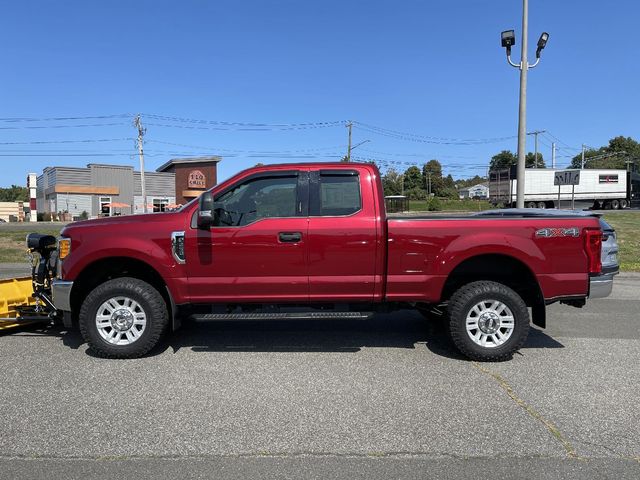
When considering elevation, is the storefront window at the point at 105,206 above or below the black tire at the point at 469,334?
above

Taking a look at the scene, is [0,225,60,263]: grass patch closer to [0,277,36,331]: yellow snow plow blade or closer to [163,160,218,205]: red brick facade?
[0,277,36,331]: yellow snow plow blade

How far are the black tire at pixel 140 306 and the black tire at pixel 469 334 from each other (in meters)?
3.06

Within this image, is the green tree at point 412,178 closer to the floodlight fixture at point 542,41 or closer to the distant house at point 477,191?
the distant house at point 477,191

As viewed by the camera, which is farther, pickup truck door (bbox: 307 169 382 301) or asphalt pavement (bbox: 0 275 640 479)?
pickup truck door (bbox: 307 169 382 301)

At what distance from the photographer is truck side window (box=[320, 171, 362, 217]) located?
5344 mm

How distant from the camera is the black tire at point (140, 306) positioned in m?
5.27

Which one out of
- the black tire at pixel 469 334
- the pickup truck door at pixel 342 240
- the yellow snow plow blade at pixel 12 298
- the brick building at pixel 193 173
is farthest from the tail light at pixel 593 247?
the brick building at pixel 193 173

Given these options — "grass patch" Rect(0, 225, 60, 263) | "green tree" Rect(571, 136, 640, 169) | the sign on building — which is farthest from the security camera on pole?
"green tree" Rect(571, 136, 640, 169)

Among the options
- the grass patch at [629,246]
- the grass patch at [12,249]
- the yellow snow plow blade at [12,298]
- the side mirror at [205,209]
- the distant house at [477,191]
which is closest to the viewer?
the side mirror at [205,209]

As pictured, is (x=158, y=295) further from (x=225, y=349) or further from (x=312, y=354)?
(x=312, y=354)

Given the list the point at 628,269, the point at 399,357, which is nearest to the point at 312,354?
the point at 399,357

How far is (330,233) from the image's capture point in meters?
5.23

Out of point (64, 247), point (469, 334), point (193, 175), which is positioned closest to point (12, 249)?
point (64, 247)

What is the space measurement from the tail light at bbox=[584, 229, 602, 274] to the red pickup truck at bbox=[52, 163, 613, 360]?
0.4 inches
